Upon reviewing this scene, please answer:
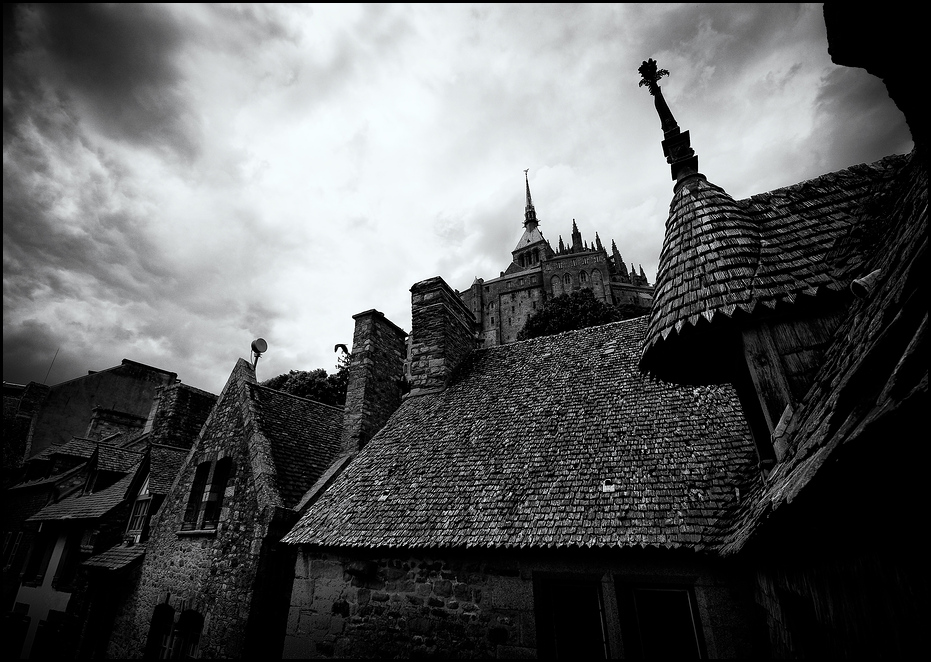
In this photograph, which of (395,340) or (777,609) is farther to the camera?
(395,340)

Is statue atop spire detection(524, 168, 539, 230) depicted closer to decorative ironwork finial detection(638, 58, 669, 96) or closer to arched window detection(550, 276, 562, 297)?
arched window detection(550, 276, 562, 297)

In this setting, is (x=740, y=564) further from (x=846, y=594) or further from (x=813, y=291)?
(x=813, y=291)

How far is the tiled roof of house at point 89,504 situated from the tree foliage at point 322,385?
40.6 feet

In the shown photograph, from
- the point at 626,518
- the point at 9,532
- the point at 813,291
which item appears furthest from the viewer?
the point at 9,532

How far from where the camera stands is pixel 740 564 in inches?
190

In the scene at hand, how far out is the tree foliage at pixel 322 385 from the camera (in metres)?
28.7

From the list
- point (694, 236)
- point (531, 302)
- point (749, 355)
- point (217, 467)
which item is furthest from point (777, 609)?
point (531, 302)

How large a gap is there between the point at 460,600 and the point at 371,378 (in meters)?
6.60

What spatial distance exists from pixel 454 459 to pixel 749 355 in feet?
16.7

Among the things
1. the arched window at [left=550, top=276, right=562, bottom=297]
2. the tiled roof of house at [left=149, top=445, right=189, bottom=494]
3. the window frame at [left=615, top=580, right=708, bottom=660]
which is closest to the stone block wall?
the window frame at [left=615, top=580, right=708, bottom=660]

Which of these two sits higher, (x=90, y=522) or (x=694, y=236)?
(x=694, y=236)

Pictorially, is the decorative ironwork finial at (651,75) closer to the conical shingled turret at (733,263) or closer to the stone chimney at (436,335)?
the conical shingled turret at (733,263)

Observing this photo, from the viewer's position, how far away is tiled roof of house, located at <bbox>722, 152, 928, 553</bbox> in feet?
4.71

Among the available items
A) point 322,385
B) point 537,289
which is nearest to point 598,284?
point 537,289
